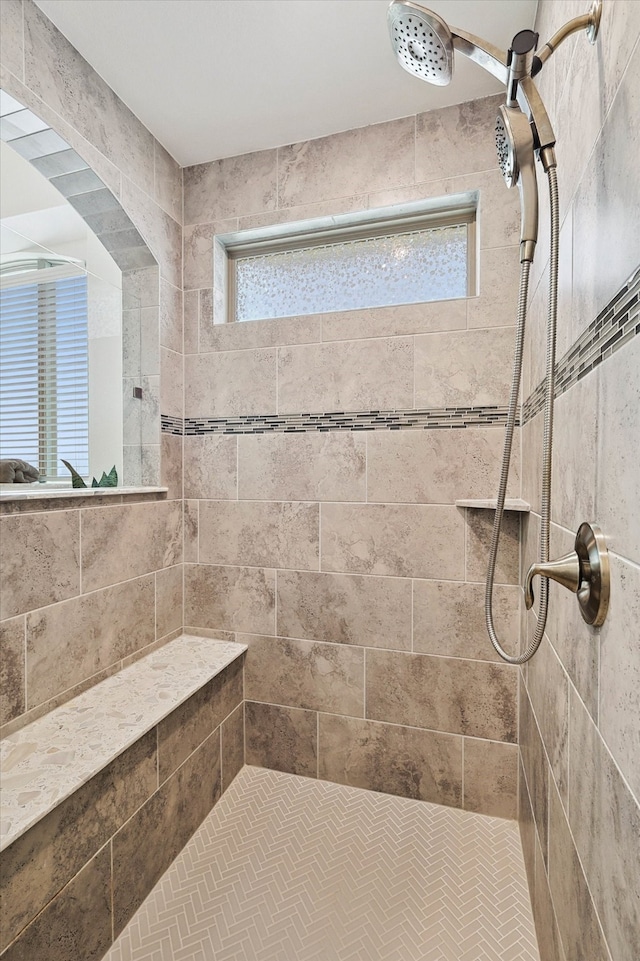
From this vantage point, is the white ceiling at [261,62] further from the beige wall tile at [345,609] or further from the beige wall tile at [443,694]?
the beige wall tile at [443,694]

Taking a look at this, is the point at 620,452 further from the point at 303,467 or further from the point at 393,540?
the point at 303,467

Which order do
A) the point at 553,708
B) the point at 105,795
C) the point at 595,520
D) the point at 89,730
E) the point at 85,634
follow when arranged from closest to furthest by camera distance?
the point at 595,520 → the point at 553,708 → the point at 105,795 → the point at 89,730 → the point at 85,634

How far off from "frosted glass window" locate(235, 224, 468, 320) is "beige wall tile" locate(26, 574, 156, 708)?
131 centimetres

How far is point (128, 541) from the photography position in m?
1.75

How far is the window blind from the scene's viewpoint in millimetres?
1745

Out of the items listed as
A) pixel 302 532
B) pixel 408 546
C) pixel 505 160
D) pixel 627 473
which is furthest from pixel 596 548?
pixel 302 532

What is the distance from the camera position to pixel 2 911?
913mm

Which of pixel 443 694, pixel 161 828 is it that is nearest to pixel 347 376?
pixel 443 694

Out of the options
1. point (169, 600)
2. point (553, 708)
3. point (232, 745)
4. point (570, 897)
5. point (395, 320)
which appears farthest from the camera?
point (169, 600)

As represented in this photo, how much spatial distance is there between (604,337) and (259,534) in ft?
4.91

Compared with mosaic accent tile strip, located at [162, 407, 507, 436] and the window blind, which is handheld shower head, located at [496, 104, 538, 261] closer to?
mosaic accent tile strip, located at [162, 407, 507, 436]

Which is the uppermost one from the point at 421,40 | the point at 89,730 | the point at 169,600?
the point at 421,40

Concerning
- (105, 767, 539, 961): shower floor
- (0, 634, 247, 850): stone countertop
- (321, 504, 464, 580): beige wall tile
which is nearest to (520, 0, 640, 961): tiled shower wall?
(105, 767, 539, 961): shower floor

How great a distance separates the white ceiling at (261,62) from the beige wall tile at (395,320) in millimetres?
729
